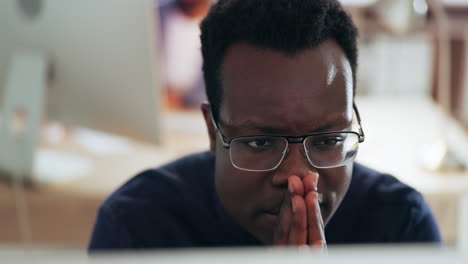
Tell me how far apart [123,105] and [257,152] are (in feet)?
1.38

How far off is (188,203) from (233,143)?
147 millimetres

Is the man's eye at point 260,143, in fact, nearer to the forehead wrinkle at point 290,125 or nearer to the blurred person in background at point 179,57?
the forehead wrinkle at point 290,125

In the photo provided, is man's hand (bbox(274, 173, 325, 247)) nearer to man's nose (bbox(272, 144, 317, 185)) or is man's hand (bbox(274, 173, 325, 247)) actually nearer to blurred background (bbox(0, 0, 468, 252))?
man's nose (bbox(272, 144, 317, 185))

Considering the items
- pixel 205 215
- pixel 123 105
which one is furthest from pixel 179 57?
pixel 205 215

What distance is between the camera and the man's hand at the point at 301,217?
43 cm

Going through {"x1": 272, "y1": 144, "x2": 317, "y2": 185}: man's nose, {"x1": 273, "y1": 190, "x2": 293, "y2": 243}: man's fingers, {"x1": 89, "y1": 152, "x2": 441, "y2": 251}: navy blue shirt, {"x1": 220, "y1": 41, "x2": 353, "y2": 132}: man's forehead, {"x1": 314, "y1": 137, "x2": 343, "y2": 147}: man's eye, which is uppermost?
{"x1": 220, "y1": 41, "x2": 353, "y2": 132}: man's forehead

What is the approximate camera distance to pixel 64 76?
0.87 meters

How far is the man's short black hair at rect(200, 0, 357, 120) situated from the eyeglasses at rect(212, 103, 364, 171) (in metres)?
0.06

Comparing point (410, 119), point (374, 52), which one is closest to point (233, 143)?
point (410, 119)

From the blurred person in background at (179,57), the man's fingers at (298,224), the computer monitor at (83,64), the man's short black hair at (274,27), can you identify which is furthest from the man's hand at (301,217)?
the blurred person in background at (179,57)

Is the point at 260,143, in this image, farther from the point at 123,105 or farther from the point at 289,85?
the point at 123,105

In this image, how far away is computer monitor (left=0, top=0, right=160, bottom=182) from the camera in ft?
2.52

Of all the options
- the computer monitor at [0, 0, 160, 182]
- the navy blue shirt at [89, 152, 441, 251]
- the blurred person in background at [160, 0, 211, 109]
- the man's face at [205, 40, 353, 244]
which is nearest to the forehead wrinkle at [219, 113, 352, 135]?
the man's face at [205, 40, 353, 244]

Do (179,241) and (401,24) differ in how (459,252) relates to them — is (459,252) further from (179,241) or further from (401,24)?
(401,24)
